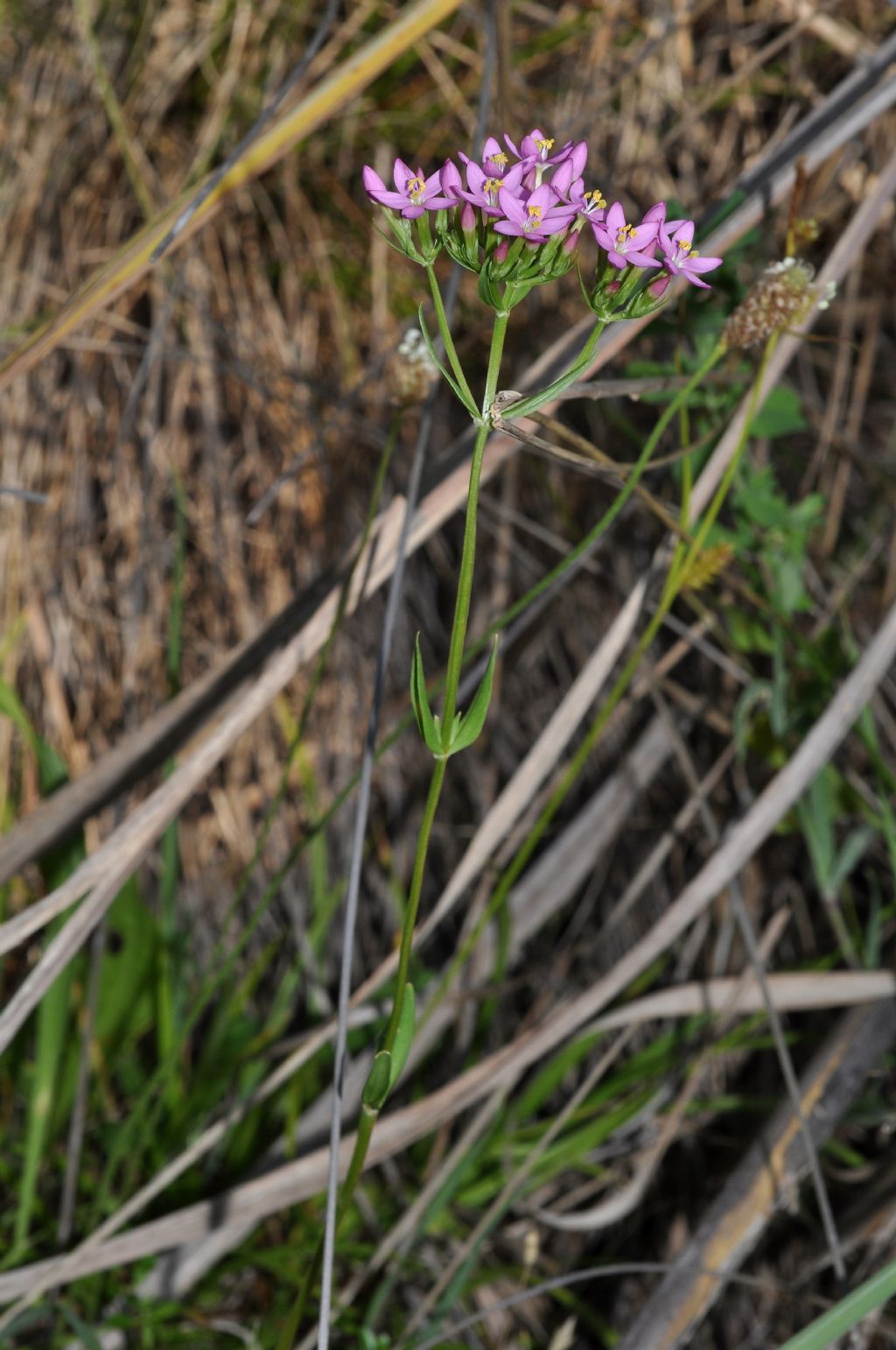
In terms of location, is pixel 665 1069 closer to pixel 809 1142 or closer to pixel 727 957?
pixel 727 957

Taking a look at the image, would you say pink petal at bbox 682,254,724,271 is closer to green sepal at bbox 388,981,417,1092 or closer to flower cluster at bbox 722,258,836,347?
flower cluster at bbox 722,258,836,347

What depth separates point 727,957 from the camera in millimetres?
1092

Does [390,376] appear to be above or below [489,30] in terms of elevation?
below

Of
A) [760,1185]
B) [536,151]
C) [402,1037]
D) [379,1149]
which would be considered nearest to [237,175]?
[536,151]

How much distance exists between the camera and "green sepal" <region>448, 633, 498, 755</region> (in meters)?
0.47

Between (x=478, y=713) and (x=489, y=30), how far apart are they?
0.61 m

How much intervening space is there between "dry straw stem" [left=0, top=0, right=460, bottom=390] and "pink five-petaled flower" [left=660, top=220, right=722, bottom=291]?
338 millimetres

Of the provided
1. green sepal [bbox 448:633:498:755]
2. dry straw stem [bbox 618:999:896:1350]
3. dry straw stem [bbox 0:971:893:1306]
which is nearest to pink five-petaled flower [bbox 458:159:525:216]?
green sepal [bbox 448:633:498:755]

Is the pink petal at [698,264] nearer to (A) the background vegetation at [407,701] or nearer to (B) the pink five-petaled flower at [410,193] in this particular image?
(B) the pink five-petaled flower at [410,193]

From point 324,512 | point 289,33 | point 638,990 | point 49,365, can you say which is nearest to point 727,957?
point 638,990

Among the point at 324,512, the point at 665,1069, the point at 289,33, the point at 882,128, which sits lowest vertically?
the point at 665,1069

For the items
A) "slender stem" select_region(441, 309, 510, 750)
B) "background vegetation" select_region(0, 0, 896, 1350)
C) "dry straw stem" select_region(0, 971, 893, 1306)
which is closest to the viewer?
"slender stem" select_region(441, 309, 510, 750)

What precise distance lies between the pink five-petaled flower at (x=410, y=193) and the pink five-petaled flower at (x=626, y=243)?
67mm

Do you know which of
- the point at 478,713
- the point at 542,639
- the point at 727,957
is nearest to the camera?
the point at 478,713
